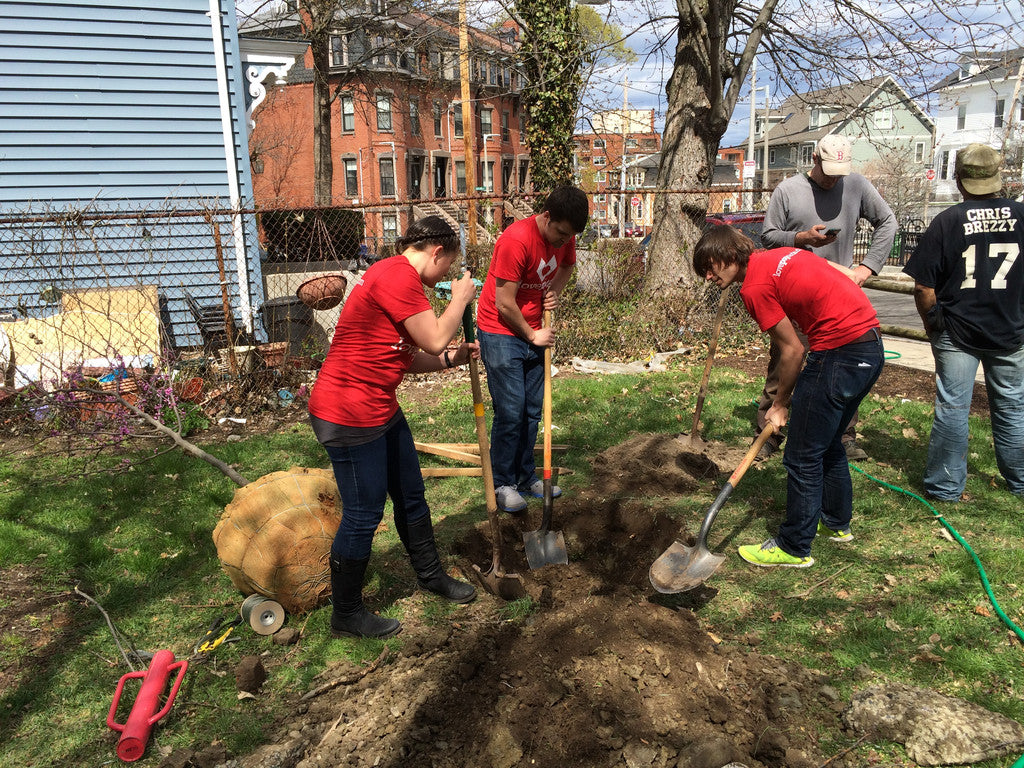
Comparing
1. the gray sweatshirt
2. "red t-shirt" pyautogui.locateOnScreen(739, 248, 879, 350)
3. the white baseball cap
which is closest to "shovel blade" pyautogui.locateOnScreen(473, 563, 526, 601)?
"red t-shirt" pyautogui.locateOnScreen(739, 248, 879, 350)

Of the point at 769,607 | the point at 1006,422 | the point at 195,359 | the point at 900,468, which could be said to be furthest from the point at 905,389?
the point at 195,359

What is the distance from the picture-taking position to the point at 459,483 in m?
5.27

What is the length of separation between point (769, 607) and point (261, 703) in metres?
2.36

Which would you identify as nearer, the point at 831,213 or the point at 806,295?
the point at 806,295

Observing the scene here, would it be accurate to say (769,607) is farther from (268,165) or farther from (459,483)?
(268,165)

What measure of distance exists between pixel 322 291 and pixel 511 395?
13.7 feet

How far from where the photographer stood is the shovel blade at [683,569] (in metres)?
3.38

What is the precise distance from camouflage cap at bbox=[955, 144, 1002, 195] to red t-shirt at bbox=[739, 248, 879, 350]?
4.54 ft

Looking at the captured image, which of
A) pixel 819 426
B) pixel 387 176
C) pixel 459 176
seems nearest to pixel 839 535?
pixel 819 426

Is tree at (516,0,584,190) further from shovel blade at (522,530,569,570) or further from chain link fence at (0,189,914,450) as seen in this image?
shovel blade at (522,530,569,570)

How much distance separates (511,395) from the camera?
14.4ft

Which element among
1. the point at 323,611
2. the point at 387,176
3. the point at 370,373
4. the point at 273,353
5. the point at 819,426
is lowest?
the point at 323,611

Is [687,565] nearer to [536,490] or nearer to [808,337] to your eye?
[808,337]

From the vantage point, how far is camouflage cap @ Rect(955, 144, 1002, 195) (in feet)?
13.3
